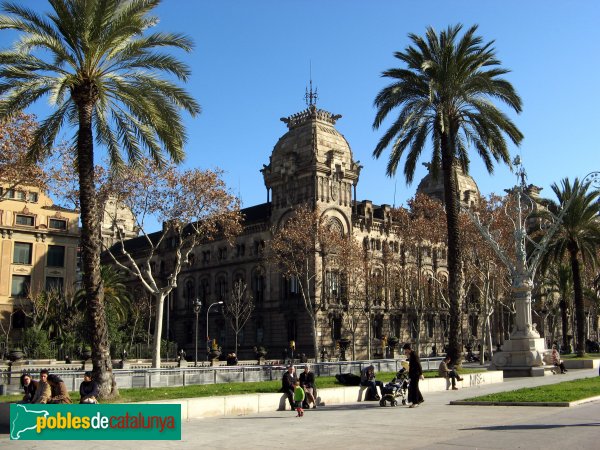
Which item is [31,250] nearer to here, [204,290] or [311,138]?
[204,290]

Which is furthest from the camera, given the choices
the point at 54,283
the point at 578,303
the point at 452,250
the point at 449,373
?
the point at 54,283

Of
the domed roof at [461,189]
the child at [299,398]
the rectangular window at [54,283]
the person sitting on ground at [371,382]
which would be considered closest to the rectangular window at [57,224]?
the rectangular window at [54,283]

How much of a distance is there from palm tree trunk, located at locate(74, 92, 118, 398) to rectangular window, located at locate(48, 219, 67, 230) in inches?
1877

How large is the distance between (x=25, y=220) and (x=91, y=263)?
47.6m

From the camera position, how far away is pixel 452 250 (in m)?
27.4

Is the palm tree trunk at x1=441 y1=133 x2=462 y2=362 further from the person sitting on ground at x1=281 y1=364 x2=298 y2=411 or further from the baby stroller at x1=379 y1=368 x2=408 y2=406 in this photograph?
the person sitting on ground at x1=281 y1=364 x2=298 y2=411

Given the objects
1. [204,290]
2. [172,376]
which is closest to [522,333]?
[172,376]

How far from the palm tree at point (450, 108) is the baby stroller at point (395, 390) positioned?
7.83 meters

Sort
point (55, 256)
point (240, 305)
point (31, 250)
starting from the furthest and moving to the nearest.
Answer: point (55, 256)
point (240, 305)
point (31, 250)

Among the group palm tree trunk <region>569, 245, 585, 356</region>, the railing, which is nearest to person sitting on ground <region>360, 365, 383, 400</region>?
the railing

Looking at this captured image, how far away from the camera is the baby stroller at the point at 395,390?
745 inches

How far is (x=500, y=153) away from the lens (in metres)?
29.2

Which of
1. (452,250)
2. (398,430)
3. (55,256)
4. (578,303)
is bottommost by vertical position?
(398,430)

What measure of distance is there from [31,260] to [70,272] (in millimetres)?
4265
